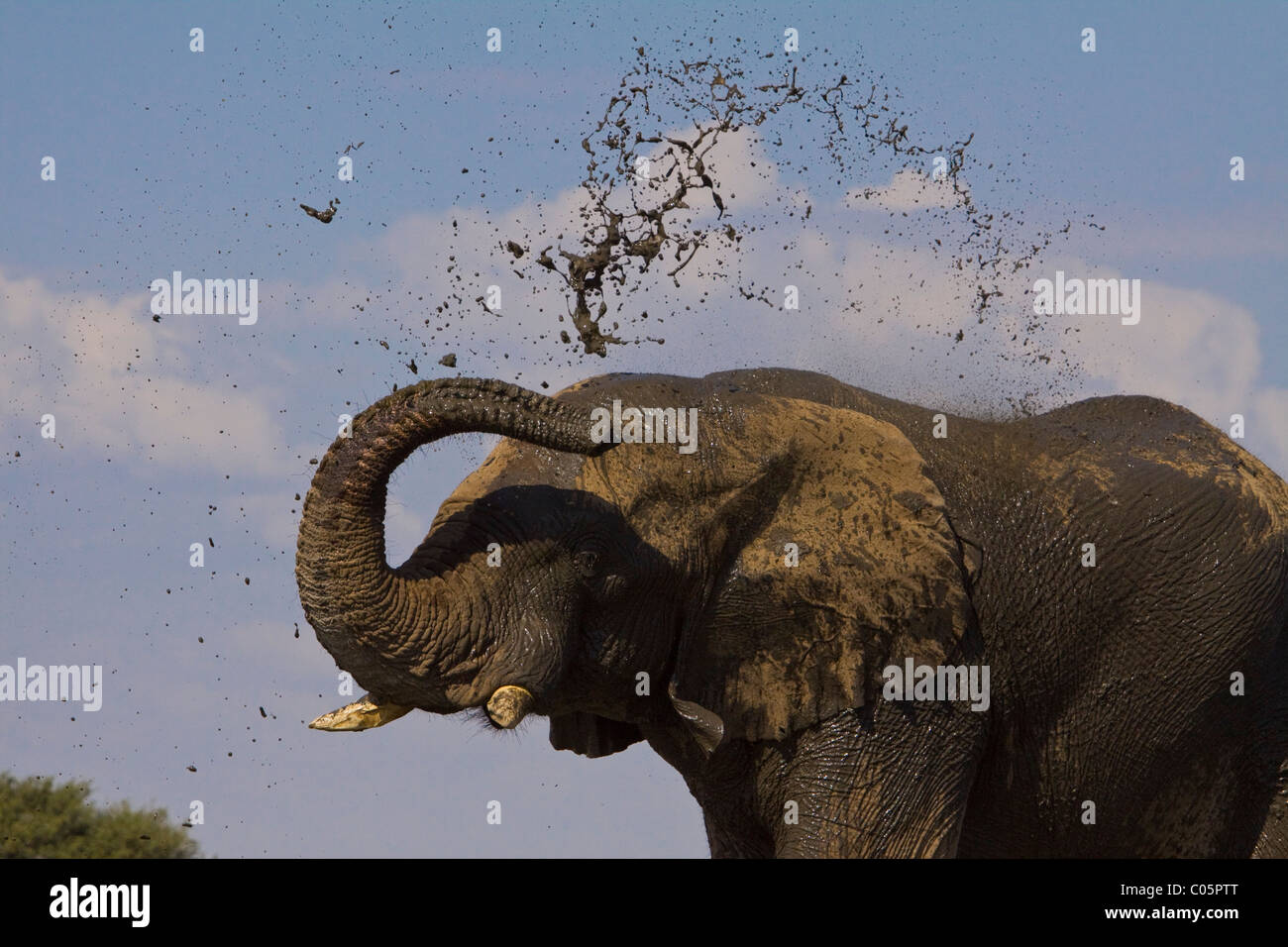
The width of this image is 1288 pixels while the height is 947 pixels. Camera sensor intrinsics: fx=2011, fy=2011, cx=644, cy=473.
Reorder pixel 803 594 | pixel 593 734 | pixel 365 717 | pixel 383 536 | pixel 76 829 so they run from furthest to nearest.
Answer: pixel 76 829, pixel 593 734, pixel 803 594, pixel 365 717, pixel 383 536

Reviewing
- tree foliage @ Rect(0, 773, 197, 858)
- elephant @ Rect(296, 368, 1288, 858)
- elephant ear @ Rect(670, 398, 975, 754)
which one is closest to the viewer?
elephant @ Rect(296, 368, 1288, 858)

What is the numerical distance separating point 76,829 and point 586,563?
9725 millimetres

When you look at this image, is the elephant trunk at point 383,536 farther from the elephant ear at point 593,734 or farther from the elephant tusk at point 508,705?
the elephant ear at point 593,734

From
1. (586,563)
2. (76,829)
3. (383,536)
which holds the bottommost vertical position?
(76,829)

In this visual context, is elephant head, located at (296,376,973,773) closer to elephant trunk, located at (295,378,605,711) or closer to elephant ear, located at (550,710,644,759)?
elephant trunk, located at (295,378,605,711)

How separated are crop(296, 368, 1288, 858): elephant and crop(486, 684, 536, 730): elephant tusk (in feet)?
0.09

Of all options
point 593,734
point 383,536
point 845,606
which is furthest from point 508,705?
point 845,606

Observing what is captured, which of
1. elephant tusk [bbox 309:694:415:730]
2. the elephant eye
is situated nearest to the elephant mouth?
elephant tusk [bbox 309:694:415:730]

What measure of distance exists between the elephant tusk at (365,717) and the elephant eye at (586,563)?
3.57 feet

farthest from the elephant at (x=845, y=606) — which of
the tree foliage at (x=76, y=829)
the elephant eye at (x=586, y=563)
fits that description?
the tree foliage at (x=76, y=829)

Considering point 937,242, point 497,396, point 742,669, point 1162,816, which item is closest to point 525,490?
point 497,396

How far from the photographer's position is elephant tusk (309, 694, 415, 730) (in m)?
10.0

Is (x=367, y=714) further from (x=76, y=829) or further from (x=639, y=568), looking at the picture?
(x=76, y=829)

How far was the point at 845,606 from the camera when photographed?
10617 mm
